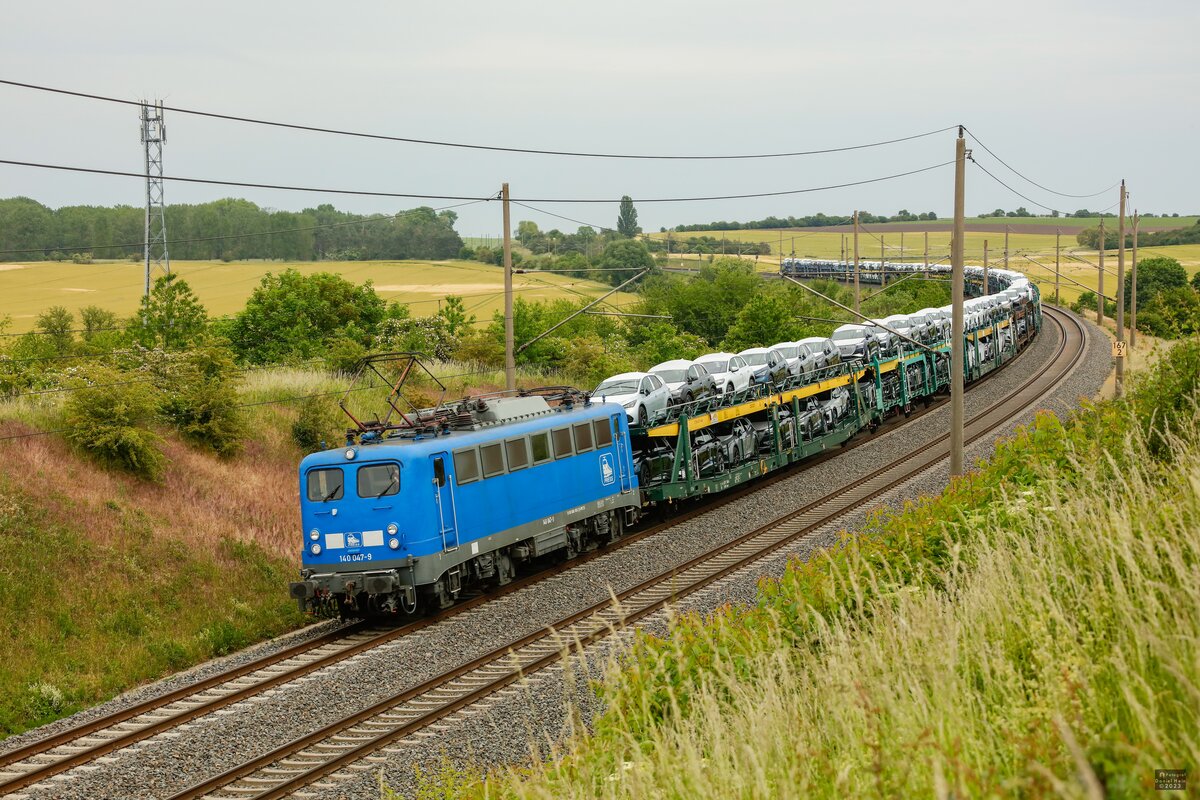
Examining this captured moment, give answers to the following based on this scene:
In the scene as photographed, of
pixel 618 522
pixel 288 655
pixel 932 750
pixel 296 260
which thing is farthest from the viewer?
pixel 296 260

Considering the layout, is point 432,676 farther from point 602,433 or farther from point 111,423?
point 111,423

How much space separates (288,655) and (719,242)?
157628mm

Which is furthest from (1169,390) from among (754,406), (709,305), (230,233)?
(230,233)

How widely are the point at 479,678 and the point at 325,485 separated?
5.00m

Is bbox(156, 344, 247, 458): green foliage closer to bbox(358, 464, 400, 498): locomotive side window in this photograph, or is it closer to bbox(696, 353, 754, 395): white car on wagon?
bbox(358, 464, 400, 498): locomotive side window

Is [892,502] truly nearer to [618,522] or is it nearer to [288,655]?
[618,522]

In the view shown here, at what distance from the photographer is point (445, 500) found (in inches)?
723

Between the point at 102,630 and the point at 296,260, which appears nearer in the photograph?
the point at 102,630

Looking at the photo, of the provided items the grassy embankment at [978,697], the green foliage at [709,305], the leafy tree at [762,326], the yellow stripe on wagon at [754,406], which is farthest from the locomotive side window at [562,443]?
the green foliage at [709,305]

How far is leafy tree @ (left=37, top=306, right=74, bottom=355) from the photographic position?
47994 millimetres

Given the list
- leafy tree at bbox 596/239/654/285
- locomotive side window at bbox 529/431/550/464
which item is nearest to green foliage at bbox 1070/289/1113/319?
leafy tree at bbox 596/239/654/285

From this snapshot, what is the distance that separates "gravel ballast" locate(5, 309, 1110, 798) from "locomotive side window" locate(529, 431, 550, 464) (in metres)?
2.23

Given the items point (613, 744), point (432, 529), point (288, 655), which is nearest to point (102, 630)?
point (288, 655)

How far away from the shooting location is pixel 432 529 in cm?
1802
